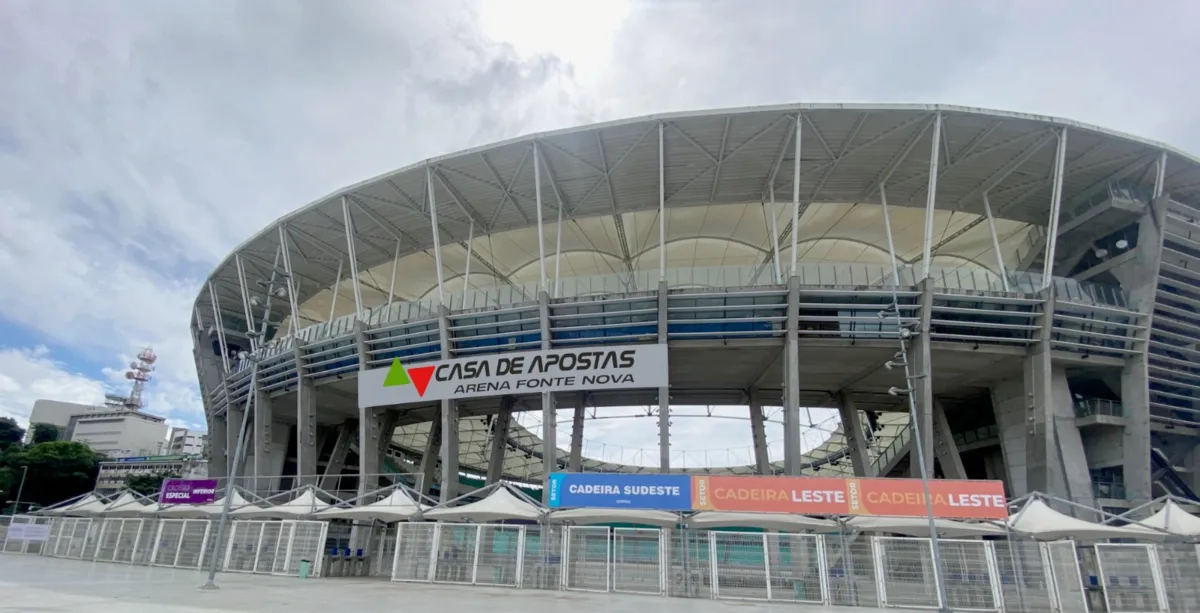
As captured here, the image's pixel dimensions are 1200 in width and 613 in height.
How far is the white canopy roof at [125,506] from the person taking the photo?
31.8 meters

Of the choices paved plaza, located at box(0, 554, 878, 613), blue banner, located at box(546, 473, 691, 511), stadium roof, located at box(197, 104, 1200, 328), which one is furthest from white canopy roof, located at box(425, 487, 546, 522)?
stadium roof, located at box(197, 104, 1200, 328)

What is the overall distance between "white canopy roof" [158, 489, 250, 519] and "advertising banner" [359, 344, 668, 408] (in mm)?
7536

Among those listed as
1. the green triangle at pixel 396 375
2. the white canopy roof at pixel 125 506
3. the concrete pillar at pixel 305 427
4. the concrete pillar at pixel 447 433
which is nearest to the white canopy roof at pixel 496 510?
the concrete pillar at pixel 447 433

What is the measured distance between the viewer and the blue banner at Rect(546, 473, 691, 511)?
74.7ft

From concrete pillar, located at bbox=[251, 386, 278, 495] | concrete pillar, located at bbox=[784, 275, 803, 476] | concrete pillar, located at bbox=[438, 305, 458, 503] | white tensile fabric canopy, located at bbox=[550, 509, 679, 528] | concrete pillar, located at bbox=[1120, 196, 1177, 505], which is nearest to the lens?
white tensile fabric canopy, located at bbox=[550, 509, 679, 528]

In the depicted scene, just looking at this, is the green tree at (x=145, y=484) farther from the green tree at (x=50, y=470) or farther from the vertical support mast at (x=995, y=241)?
the vertical support mast at (x=995, y=241)

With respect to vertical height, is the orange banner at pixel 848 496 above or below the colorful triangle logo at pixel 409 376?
below

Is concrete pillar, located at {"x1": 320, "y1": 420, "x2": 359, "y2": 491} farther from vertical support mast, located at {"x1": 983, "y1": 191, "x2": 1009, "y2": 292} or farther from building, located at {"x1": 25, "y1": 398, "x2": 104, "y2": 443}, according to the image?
building, located at {"x1": 25, "y1": 398, "x2": 104, "y2": 443}

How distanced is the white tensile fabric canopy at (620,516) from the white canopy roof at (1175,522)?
51.3 feet

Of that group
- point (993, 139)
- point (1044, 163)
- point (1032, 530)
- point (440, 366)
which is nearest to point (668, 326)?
point (440, 366)

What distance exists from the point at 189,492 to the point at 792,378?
3012cm

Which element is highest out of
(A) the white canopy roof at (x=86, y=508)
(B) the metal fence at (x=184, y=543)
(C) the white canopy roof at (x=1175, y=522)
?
(C) the white canopy roof at (x=1175, y=522)

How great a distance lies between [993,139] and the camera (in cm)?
3173

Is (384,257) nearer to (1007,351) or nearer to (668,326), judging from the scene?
(668,326)
